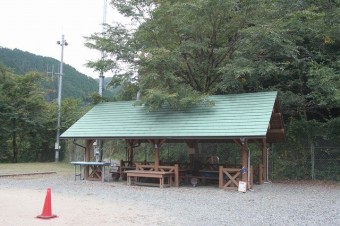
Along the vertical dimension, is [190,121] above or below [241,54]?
below

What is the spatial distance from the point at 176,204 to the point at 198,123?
454 centimetres

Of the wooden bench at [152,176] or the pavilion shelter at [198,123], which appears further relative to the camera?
the wooden bench at [152,176]

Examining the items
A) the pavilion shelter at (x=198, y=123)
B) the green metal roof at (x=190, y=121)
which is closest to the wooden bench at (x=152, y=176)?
the pavilion shelter at (x=198, y=123)

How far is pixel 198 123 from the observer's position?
1432cm

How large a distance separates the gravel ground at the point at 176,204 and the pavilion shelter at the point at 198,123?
1.71 meters

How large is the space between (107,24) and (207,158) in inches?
318

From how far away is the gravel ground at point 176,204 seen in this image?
26.4 feet

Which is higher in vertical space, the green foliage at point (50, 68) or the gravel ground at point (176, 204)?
the green foliage at point (50, 68)

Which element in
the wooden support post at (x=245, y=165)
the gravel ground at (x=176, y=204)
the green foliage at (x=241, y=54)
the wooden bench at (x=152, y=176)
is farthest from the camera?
the green foliage at (x=241, y=54)

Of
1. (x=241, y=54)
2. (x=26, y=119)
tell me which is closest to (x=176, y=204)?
(x=241, y=54)

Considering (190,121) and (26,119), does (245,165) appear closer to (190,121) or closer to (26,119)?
(190,121)

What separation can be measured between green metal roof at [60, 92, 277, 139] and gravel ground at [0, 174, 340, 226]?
6.61 feet

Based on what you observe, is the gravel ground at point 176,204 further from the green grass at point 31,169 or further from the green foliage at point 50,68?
the green foliage at point 50,68

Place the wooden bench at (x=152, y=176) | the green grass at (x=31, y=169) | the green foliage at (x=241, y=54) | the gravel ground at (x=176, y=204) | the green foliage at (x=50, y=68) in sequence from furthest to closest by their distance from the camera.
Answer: the green foliage at (x=50, y=68) → the green grass at (x=31, y=169) → the green foliage at (x=241, y=54) → the wooden bench at (x=152, y=176) → the gravel ground at (x=176, y=204)
